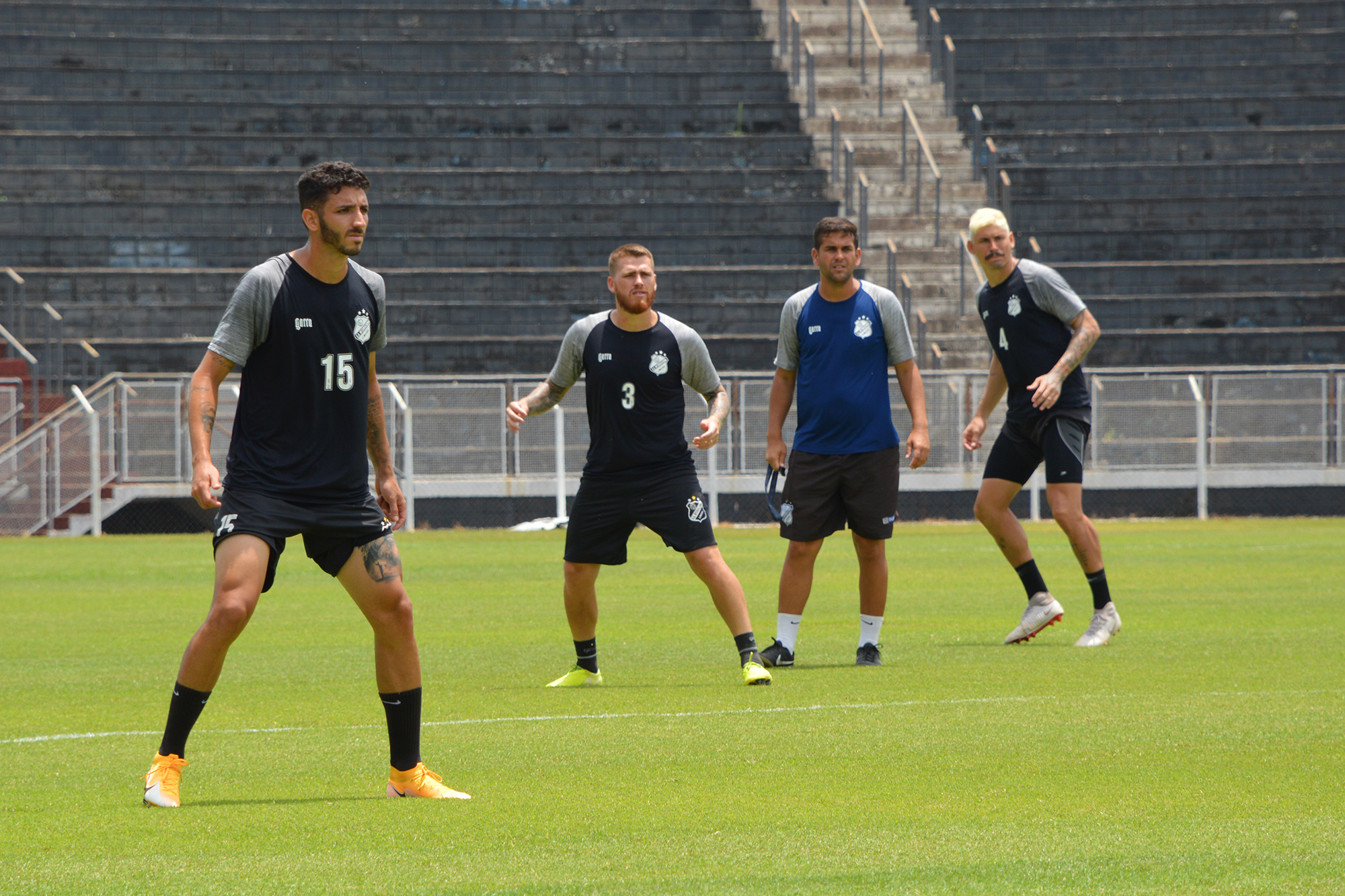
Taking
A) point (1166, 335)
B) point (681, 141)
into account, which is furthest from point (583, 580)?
point (681, 141)

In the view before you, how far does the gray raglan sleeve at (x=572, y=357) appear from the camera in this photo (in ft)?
25.8

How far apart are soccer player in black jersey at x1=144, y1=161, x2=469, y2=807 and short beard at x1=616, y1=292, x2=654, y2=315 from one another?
257 cm

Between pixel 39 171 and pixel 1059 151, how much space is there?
60.4 feet

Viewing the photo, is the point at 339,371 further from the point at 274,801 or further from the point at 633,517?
the point at 633,517

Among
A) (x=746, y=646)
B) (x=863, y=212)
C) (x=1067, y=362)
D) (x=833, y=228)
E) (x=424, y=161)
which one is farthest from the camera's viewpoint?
(x=424, y=161)

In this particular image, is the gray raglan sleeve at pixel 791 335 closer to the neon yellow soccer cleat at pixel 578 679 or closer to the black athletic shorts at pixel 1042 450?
the black athletic shorts at pixel 1042 450

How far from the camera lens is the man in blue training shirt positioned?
8.30 metres

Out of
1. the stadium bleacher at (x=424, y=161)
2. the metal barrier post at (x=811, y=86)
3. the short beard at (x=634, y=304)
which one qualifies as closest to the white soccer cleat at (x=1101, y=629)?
the short beard at (x=634, y=304)

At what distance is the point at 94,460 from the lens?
21859 millimetres

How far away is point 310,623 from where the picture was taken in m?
10.9

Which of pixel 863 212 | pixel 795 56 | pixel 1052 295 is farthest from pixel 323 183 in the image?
pixel 795 56

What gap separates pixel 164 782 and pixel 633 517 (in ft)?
10.7

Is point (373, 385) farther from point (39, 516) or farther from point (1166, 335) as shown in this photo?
point (1166, 335)

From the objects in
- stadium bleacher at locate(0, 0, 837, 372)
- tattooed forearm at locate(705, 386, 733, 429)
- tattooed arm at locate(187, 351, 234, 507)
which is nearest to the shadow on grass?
tattooed arm at locate(187, 351, 234, 507)
